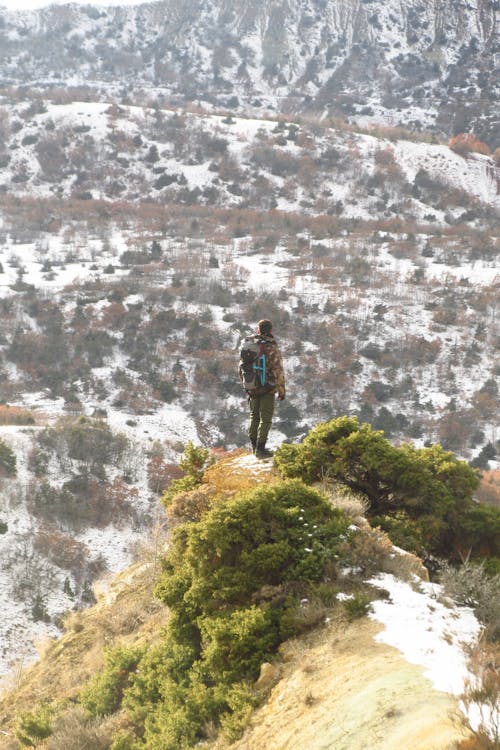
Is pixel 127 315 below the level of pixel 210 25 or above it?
below

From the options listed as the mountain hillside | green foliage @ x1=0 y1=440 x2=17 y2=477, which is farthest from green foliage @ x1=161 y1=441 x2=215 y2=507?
green foliage @ x1=0 y1=440 x2=17 y2=477

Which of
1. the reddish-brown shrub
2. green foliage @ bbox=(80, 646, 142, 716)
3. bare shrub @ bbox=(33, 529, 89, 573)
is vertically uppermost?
the reddish-brown shrub

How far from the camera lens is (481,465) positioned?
24.4 meters

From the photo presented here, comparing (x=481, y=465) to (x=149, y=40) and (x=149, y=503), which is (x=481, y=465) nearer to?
(x=149, y=503)

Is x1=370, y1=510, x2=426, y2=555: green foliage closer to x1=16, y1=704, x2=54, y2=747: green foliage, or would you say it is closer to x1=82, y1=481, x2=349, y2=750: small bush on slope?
x1=82, y1=481, x2=349, y2=750: small bush on slope

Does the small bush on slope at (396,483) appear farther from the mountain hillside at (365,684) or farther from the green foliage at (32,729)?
the green foliage at (32,729)

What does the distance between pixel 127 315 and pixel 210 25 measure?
7553 cm

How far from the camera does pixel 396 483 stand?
7.26 meters

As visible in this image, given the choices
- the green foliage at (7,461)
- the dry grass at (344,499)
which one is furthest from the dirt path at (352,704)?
the green foliage at (7,461)

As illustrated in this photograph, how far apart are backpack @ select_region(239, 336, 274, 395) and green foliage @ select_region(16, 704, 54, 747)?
3898 mm

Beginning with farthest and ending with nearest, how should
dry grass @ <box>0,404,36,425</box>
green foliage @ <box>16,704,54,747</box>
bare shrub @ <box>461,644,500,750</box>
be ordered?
dry grass @ <box>0,404,36,425</box>, green foliage @ <box>16,704,54,747</box>, bare shrub @ <box>461,644,500,750</box>

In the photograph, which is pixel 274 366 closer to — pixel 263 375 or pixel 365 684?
pixel 263 375

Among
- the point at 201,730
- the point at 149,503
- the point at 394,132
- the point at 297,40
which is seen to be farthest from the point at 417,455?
the point at 297,40

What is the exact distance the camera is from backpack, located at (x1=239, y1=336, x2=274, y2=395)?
757 centimetres
